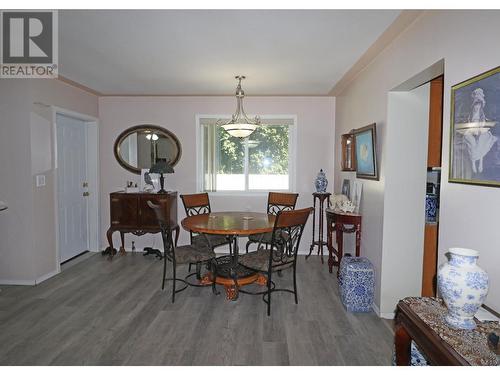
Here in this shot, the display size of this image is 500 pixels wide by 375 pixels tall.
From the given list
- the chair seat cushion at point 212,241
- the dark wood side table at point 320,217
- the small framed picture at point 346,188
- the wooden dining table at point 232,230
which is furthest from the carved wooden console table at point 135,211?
the small framed picture at point 346,188

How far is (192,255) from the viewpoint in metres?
3.48

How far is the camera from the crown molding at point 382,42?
2.39m

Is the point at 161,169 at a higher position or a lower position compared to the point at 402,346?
higher

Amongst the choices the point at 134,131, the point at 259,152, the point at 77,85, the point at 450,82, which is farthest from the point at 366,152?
the point at 77,85

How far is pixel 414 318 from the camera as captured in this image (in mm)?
1537

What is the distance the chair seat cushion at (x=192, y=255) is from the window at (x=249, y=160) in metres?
1.84

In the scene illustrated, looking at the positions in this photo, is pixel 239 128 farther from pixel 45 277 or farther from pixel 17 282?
pixel 17 282

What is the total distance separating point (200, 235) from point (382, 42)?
2.91 metres

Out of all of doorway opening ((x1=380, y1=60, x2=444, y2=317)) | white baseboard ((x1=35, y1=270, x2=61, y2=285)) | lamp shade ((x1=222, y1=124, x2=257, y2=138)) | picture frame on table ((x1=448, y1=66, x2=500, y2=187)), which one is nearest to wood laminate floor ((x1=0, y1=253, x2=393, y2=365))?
white baseboard ((x1=35, y1=270, x2=61, y2=285))

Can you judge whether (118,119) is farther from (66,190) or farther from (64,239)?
(64,239)

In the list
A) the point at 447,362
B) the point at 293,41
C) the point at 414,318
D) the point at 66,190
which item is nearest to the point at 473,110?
the point at 414,318

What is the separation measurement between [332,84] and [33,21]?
335 cm

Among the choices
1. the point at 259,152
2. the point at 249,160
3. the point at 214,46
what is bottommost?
the point at 249,160

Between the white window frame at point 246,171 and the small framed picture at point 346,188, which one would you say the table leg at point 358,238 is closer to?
the small framed picture at point 346,188
